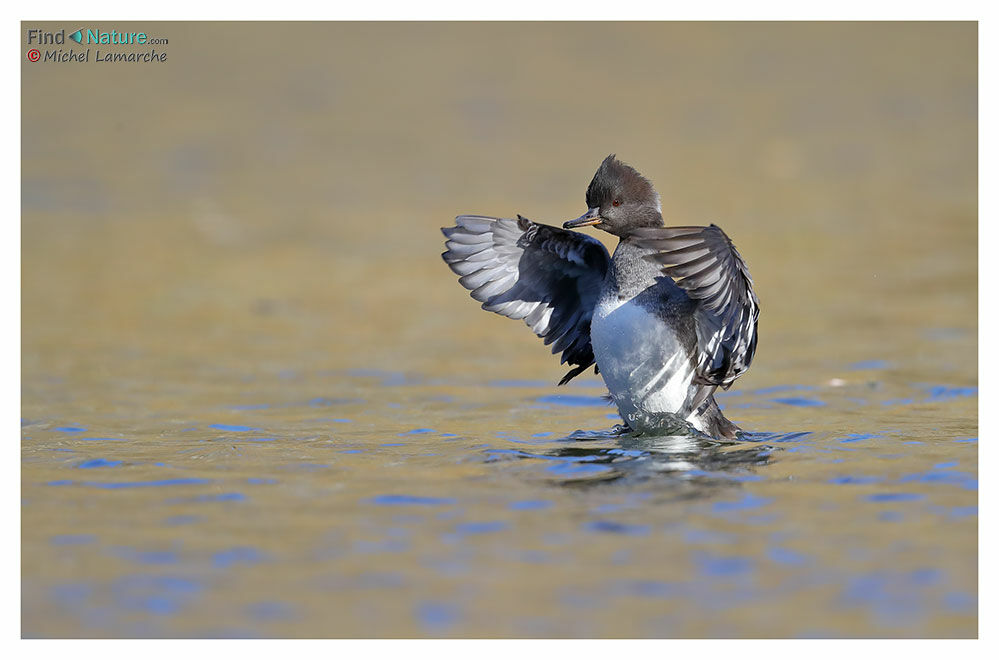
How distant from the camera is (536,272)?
27.4ft

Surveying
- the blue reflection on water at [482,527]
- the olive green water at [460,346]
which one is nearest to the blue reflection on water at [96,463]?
the olive green water at [460,346]

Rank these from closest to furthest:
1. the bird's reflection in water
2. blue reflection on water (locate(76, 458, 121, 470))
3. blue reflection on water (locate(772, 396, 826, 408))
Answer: the bird's reflection in water < blue reflection on water (locate(76, 458, 121, 470)) < blue reflection on water (locate(772, 396, 826, 408))

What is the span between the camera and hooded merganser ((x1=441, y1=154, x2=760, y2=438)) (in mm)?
7738

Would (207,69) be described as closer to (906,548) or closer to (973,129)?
(973,129)

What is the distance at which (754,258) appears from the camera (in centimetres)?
1545

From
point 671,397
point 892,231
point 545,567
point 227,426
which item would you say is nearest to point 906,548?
point 545,567

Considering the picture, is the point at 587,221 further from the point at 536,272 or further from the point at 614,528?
the point at 614,528

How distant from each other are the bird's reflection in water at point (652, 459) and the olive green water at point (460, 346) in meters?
0.03

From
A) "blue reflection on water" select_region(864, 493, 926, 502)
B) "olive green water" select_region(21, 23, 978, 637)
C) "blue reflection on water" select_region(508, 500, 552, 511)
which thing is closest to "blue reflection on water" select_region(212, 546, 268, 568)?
"olive green water" select_region(21, 23, 978, 637)

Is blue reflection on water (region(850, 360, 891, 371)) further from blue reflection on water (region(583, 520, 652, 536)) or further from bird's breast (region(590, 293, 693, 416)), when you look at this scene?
blue reflection on water (region(583, 520, 652, 536))

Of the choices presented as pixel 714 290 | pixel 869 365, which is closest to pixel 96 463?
pixel 714 290

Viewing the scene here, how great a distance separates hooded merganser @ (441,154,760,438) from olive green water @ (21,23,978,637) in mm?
322

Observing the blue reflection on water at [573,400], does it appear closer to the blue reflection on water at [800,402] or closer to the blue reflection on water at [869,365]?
the blue reflection on water at [800,402]

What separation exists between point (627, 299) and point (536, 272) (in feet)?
2.68
